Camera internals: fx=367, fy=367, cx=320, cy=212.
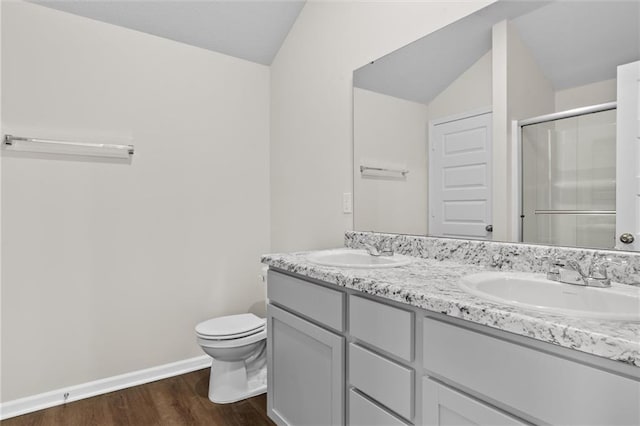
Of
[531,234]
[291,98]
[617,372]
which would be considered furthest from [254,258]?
[617,372]

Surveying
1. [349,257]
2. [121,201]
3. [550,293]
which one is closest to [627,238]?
[550,293]

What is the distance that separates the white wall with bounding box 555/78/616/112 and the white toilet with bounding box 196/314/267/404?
181 cm

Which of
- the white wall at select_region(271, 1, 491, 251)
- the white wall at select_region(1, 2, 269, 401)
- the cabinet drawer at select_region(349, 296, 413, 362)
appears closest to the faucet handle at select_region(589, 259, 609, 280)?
the cabinet drawer at select_region(349, 296, 413, 362)

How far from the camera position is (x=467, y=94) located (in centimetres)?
153

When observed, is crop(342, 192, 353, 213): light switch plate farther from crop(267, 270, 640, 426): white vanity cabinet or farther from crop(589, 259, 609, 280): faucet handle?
crop(589, 259, 609, 280): faucet handle

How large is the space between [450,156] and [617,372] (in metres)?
1.08

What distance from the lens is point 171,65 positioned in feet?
7.92

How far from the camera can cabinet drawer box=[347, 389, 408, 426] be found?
110 cm

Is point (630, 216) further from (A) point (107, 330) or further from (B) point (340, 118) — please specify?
(A) point (107, 330)

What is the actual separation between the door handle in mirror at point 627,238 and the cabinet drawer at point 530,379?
0.62 m

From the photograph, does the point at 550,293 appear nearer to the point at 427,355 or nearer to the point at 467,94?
the point at 427,355

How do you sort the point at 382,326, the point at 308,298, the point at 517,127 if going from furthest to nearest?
the point at 308,298 → the point at 517,127 → the point at 382,326

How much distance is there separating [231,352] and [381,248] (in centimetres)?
101

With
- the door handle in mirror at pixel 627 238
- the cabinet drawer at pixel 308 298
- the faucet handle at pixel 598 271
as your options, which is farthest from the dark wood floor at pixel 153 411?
the door handle in mirror at pixel 627 238
